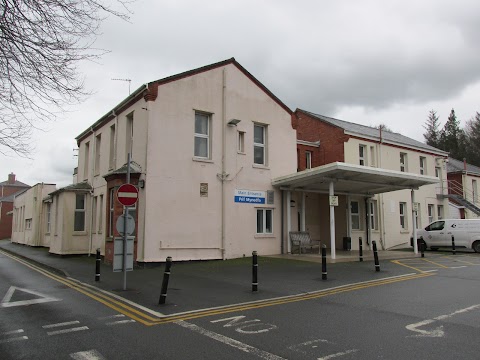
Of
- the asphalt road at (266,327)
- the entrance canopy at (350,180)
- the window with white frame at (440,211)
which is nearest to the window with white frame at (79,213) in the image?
the entrance canopy at (350,180)

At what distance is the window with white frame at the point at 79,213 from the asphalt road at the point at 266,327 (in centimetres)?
1250

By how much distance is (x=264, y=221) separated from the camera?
773 inches

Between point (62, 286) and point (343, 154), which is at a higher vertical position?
point (343, 154)

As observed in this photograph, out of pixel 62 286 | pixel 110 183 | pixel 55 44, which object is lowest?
pixel 62 286

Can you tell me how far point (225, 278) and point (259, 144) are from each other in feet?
30.4

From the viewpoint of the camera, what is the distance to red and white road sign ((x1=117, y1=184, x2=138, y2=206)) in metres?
10.7

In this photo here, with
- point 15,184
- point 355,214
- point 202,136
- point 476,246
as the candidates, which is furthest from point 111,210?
point 15,184

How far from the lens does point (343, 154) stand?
2377cm

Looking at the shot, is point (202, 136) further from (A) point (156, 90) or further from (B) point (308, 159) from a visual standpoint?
(B) point (308, 159)

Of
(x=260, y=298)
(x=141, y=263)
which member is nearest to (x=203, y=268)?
(x=141, y=263)

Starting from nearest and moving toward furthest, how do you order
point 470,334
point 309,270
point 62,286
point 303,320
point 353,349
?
1. point 353,349
2. point 470,334
3. point 303,320
4. point 62,286
5. point 309,270

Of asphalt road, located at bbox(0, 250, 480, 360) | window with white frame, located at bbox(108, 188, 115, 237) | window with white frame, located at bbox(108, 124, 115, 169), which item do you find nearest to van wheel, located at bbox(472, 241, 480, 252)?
asphalt road, located at bbox(0, 250, 480, 360)

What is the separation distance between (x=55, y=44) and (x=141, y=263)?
10.3 metres

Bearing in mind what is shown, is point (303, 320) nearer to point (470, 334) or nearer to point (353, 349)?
point (353, 349)
